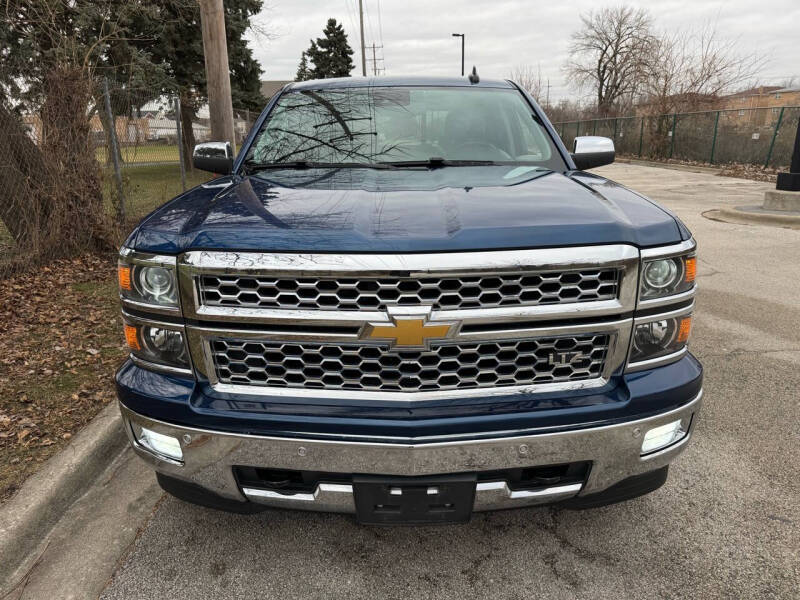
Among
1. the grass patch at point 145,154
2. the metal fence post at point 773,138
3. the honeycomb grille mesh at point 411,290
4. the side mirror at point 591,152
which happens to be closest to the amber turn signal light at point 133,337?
the honeycomb grille mesh at point 411,290

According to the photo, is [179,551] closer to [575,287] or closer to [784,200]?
[575,287]

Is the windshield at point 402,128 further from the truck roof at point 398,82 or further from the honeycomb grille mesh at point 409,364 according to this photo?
the honeycomb grille mesh at point 409,364

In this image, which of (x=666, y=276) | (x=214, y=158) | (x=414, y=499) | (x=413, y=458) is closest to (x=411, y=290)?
(x=413, y=458)

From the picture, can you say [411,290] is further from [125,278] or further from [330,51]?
[330,51]

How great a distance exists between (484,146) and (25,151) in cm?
567

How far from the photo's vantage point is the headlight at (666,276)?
1816 millimetres

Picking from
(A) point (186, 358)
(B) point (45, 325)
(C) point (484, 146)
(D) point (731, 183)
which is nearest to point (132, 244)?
(A) point (186, 358)

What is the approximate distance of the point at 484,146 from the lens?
10.1 ft

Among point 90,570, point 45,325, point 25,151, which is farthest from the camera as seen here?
point 25,151

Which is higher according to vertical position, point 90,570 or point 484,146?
point 484,146

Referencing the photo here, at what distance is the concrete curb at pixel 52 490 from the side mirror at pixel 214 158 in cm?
149

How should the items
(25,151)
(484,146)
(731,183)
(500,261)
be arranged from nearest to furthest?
(500,261)
(484,146)
(25,151)
(731,183)

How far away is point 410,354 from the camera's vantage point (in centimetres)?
175

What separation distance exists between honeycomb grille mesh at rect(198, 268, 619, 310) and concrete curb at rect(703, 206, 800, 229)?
32.2 feet
